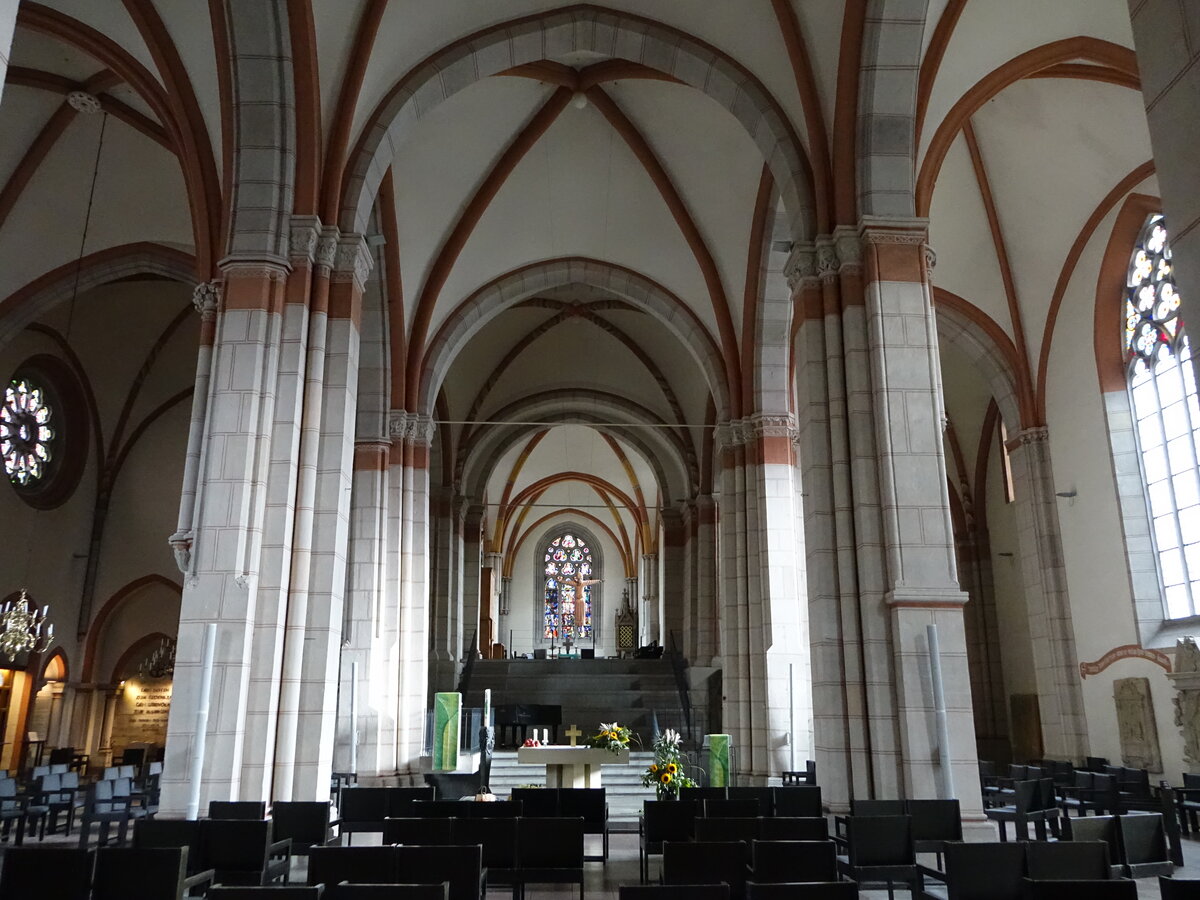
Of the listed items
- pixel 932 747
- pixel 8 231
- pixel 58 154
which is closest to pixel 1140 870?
pixel 932 747

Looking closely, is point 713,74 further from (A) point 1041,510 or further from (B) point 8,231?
(B) point 8,231

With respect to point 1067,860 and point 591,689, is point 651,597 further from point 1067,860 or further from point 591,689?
point 1067,860

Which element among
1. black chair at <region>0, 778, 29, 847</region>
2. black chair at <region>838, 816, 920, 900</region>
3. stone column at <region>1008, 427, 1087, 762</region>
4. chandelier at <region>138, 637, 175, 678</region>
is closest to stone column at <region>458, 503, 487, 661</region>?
chandelier at <region>138, 637, 175, 678</region>

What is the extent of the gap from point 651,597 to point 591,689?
409 inches

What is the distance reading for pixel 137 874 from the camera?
181 inches

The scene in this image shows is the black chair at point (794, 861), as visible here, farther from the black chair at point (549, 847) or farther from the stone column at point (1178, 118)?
the stone column at point (1178, 118)

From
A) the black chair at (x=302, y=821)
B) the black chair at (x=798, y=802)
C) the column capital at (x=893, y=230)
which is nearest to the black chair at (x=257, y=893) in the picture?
the black chair at (x=302, y=821)

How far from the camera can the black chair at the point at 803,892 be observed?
355 cm

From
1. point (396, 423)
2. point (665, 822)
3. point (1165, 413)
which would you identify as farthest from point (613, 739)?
point (1165, 413)

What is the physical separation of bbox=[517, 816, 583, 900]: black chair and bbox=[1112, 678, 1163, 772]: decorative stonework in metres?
10.4

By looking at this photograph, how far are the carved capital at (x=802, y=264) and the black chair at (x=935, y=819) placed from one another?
515 centimetres

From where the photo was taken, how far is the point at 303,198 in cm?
949

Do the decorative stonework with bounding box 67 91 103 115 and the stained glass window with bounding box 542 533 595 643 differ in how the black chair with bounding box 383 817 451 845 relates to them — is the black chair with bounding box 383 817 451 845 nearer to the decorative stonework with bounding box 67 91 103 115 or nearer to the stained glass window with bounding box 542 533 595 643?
the decorative stonework with bounding box 67 91 103 115

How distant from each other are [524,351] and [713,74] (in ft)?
40.0
